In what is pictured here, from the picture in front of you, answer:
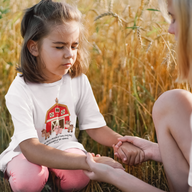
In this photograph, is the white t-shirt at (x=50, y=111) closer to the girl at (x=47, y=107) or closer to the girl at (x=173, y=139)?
the girl at (x=47, y=107)

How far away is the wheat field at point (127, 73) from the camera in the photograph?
152cm

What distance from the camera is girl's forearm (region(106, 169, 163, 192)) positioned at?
1068 millimetres

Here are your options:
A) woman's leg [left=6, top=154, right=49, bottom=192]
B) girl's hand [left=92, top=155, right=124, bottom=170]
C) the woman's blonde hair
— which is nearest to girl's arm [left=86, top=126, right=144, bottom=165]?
girl's hand [left=92, top=155, right=124, bottom=170]

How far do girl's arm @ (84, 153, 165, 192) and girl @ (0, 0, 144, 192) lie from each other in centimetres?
5

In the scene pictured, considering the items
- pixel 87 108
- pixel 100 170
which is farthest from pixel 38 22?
pixel 100 170

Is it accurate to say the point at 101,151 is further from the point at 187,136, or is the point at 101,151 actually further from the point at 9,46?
the point at 9,46

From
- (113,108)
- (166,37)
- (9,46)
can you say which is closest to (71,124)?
(113,108)

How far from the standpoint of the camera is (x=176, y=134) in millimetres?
1092

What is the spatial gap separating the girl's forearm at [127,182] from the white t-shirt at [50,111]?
345mm

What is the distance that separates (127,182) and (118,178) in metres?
0.04

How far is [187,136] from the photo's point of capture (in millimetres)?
1065

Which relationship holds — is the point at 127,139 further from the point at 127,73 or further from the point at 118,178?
the point at 127,73

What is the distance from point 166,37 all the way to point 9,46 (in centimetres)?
119

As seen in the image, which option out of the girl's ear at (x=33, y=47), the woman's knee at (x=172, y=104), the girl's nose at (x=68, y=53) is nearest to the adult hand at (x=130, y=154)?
the woman's knee at (x=172, y=104)
